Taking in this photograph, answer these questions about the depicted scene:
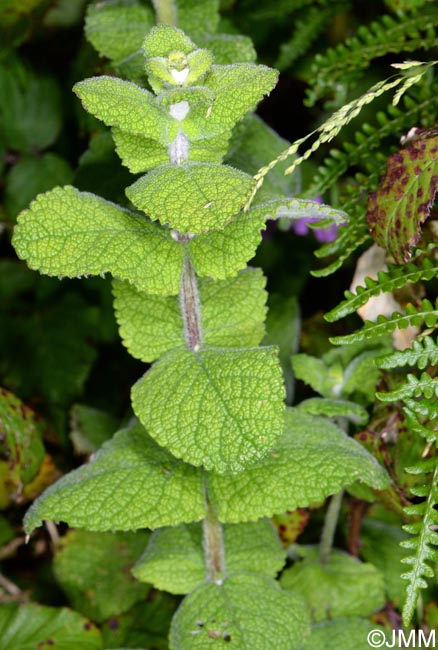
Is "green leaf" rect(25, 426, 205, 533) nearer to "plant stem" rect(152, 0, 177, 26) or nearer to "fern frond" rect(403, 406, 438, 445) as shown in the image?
"fern frond" rect(403, 406, 438, 445)

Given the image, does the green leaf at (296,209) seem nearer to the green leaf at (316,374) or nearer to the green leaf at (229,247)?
the green leaf at (229,247)

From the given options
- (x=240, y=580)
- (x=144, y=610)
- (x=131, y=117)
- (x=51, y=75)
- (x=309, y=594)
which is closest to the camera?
(x=131, y=117)

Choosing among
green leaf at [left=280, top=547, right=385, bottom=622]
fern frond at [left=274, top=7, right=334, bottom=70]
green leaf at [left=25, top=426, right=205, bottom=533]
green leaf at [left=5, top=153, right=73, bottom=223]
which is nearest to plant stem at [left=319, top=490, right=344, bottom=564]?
green leaf at [left=280, top=547, right=385, bottom=622]

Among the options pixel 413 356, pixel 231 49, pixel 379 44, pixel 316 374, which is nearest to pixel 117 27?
pixel 231 49

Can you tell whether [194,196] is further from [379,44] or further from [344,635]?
[344,635]

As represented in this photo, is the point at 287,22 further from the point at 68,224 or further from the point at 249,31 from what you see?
the point at 68,224

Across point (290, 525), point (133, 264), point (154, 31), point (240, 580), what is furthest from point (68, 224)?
point (290, 525)

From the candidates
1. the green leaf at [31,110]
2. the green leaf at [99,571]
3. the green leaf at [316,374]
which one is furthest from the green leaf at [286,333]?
the green leaf at [31,110]
